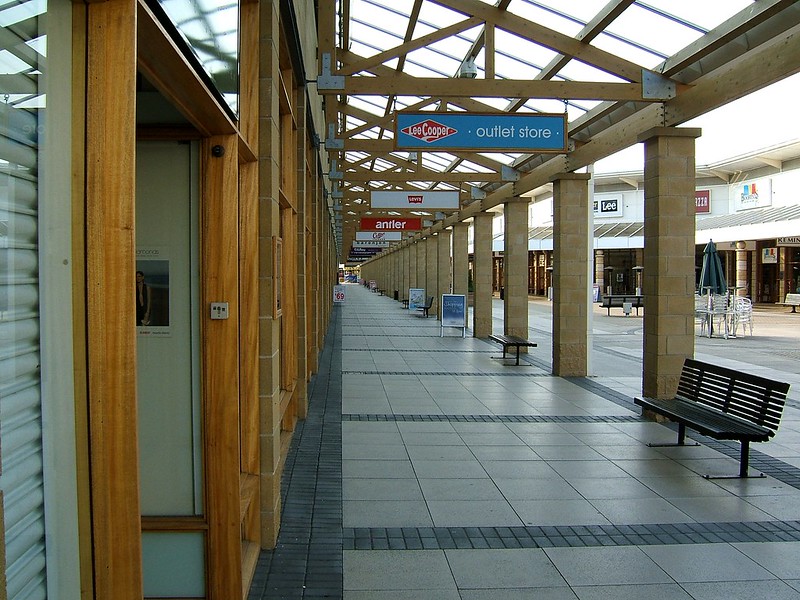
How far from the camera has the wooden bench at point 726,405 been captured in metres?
6.05

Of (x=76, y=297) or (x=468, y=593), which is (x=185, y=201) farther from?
(x=468, y=593)

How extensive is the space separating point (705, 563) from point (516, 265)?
1163 cm

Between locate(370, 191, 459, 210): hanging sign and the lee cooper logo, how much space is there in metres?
7.44

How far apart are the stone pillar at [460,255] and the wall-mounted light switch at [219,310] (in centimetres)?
2036

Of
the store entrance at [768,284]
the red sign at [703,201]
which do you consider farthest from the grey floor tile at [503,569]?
the store entrance at [768,284]

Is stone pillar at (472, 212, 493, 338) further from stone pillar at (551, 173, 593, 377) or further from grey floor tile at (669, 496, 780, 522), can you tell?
grey floor tile at (669, 496, 780, 522)

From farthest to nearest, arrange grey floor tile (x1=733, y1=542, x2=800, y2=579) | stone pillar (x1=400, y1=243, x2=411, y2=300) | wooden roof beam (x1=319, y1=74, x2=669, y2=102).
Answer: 1. stone pillar (x1=400, y1=243, x2=411, y2=300)
2. wooden roof beam (x1=319, y1=74, x2=669, y2=102)
3. grey floor tile (x1=733, y1=542, x2=800, y2=579)

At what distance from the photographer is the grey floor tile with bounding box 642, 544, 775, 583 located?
409 cm

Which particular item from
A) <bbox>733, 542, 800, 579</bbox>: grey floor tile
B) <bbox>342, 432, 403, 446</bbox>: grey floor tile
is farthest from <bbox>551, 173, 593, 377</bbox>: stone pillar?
<bbox>733, 542, 800, 579</bbox>: grey floor tile

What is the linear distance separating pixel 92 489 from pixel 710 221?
4048 centimetres

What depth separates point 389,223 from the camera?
69.5ft

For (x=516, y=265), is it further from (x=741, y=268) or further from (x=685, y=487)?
(x=741, y=268)

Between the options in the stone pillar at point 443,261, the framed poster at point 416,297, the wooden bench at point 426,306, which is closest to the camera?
the stone pillar at point 443,261

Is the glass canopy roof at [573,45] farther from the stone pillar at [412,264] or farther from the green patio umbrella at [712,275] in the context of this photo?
the stone pillar at [412,264]
